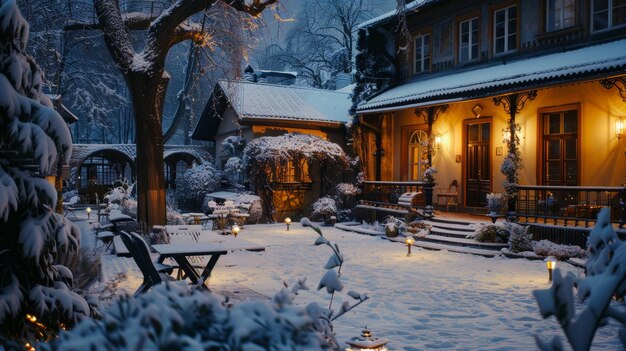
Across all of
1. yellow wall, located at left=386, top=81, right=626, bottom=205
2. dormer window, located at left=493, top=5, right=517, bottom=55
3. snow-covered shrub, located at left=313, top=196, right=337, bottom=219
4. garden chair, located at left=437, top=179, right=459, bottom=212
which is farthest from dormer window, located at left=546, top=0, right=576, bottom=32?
snow-covered shrub, located at left=313, top=196, right=337, bottom=219

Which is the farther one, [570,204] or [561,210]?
[561,210]

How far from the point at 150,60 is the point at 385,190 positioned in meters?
9.16

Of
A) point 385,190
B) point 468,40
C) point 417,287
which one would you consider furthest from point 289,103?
point 417,287

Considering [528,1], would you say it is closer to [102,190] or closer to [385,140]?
[385,140]

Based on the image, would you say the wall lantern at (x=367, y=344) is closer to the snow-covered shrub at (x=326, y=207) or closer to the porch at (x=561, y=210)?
the porch at (x=561, y=210)

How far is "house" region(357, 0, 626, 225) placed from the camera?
1278 cm

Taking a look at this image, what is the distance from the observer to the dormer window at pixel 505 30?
1590 centimetres

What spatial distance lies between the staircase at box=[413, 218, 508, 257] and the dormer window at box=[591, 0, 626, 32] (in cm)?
622

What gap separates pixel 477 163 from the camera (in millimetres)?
16578

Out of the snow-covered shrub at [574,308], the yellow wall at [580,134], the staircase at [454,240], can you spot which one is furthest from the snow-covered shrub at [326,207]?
the snow-covered shrub at [574,308]

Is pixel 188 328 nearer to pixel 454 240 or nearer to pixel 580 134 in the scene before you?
pixel 454 240

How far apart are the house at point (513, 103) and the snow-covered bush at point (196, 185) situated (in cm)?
689

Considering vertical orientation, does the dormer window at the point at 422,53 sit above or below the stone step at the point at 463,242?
above

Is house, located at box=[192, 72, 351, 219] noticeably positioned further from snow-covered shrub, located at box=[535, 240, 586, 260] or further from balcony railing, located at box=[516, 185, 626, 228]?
snow-covered shrub, located at box=[535, 240, 586, 260]
